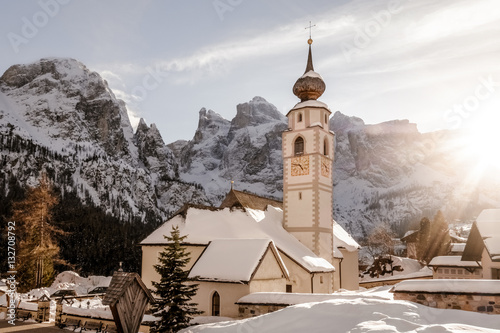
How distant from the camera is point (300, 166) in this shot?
115 ft

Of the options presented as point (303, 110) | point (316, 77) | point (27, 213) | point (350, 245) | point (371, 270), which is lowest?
point (371, 270)

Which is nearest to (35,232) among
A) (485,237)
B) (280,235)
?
(280,235)

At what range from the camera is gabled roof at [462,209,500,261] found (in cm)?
2003

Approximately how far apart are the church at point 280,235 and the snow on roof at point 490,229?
1102 centimetres

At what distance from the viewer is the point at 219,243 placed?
2617 cm

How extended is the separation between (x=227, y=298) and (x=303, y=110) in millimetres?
18672

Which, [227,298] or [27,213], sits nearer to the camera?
[227,298]

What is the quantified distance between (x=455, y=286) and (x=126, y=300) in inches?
467

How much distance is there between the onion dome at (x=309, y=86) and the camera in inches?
1421

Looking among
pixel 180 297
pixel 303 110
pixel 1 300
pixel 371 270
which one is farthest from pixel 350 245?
pixel 1 300

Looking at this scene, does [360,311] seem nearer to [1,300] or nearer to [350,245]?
[1,300]

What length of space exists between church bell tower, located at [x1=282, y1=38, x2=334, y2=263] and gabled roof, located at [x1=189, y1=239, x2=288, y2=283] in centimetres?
887

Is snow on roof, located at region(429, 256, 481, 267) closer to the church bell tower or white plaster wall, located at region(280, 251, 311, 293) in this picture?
the church bell tower

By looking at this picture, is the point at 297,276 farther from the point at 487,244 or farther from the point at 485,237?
the point at 487,244
